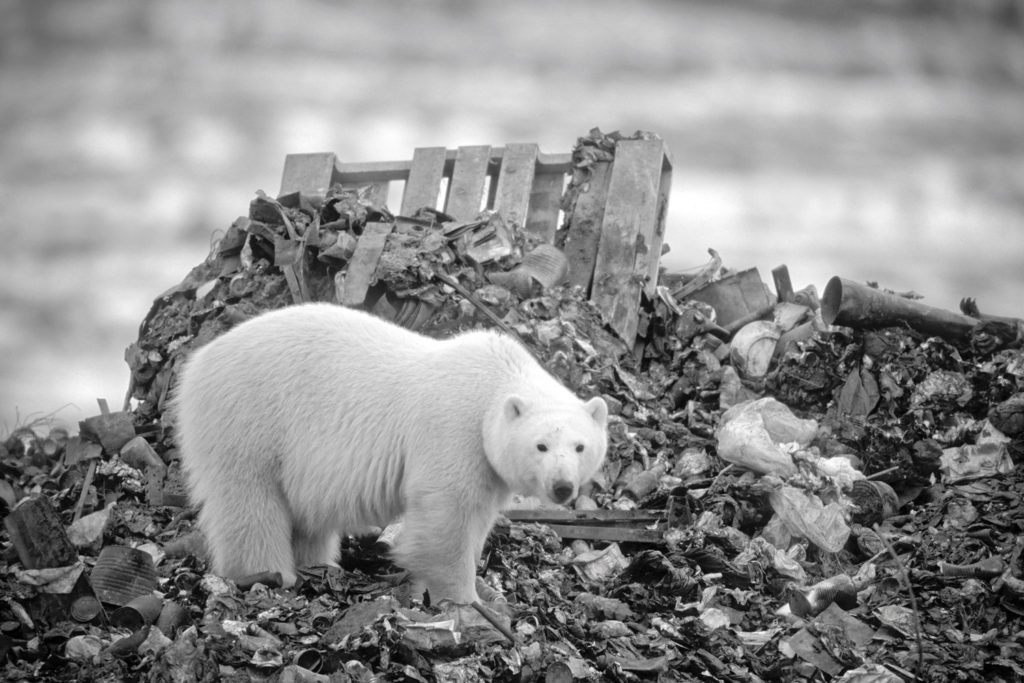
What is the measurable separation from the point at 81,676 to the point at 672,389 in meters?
5.44

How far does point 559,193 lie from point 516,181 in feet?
1.54

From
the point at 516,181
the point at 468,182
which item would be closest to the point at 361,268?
the point at 468,182

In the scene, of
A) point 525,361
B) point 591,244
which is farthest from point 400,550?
point 591,244

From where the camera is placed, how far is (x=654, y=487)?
23.4 feet

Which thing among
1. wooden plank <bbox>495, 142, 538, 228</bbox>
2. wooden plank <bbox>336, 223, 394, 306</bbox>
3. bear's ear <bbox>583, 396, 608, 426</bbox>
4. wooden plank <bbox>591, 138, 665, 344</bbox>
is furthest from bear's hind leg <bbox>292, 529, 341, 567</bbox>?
wooden plank <bbox>495, 142, 538, 228</bbox>

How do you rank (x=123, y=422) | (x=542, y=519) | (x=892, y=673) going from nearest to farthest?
→ 1. (x=892, y=673)
2. (x=542, y=519)
3. (x=123, y=422)

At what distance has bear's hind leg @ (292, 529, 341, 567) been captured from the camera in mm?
5961

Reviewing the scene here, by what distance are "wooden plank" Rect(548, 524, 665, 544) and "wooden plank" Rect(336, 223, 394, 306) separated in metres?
2.42

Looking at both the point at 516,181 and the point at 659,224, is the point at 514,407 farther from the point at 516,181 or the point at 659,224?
the point at 659,224

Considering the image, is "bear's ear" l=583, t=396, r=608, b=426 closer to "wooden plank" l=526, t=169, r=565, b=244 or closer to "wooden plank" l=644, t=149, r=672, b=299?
"wooden plank" l=644, t=149, r=672, b=299

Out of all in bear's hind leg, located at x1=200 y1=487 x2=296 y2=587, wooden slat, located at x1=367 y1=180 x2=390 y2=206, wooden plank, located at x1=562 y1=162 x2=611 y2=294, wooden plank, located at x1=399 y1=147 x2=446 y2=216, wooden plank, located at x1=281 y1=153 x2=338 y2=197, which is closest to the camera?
bear's hind leg, located at x1=200 y1=487 x2=296 y2=587

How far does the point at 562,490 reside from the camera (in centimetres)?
507

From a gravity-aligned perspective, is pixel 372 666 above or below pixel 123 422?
below

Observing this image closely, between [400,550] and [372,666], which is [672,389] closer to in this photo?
[400,550]
